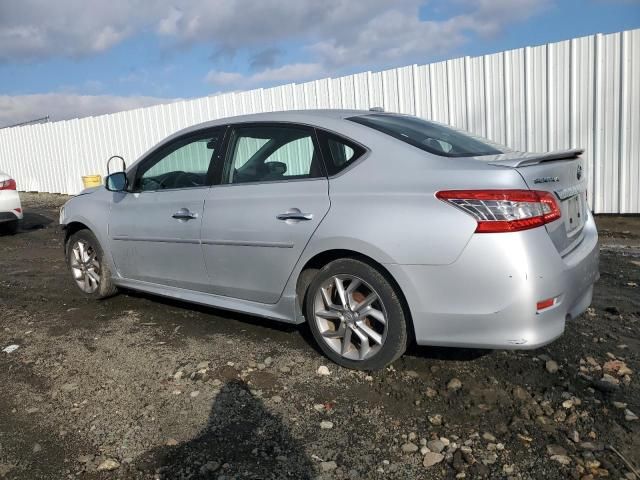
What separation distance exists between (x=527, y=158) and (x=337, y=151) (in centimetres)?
116

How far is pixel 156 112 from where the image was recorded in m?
14.4

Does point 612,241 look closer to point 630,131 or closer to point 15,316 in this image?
point 630,131

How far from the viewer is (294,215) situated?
362 centimetres

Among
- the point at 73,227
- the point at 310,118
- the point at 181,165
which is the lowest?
the point at 73,227

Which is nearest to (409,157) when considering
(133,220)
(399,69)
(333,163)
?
(333,163)

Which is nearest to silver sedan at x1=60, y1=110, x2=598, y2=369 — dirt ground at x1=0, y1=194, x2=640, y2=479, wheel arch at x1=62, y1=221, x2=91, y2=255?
dirt ground at x1=0, y1=194, x2=640, y2=479

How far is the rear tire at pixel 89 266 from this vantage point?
526 cm

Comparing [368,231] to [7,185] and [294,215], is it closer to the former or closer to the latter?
[294,215]

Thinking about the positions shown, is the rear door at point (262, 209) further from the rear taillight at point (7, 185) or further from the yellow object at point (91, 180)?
the yellow object at point (91, 180)

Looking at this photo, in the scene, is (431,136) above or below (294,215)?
above

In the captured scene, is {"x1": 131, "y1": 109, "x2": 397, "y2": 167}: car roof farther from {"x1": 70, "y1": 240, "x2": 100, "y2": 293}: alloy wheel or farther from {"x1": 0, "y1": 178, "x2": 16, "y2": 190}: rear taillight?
{"x1": 0, "y1": 178, "x2": 16, "y2": 190}: rear taillight

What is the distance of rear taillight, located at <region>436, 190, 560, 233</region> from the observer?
289 cm

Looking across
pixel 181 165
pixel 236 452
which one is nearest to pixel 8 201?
pixel 181 165

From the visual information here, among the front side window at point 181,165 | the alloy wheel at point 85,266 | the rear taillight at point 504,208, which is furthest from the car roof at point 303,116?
→ the alloy wheel at point 85,266
